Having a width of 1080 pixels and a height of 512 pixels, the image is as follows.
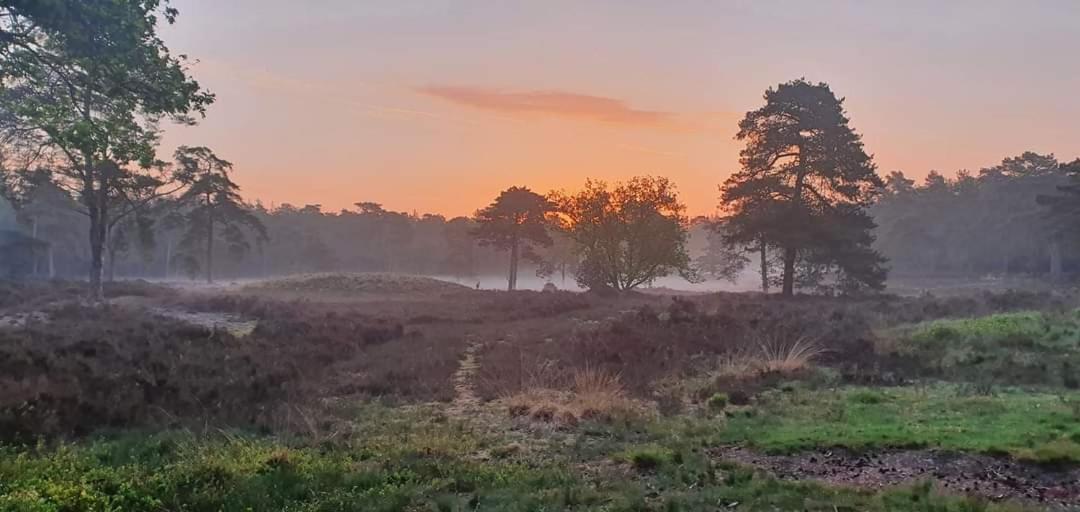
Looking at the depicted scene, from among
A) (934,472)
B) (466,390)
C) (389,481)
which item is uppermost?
(934,472)

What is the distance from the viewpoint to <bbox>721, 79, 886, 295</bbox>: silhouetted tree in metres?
34.4

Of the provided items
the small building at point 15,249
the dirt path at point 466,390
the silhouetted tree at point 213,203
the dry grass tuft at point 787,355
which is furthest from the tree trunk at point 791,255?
the small building at point 15,249

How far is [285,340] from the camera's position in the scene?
18.5m

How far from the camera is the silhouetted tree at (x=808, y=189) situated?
3438 centimetres

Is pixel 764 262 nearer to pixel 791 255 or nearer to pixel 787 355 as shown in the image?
pixel 791 255

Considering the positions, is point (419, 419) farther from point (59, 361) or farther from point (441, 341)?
point (441, 341)

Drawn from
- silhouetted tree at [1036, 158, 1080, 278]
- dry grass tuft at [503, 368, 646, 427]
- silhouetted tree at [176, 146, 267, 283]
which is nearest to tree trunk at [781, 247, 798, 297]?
silhouetted tree at [1036, 158, 1080, 278]

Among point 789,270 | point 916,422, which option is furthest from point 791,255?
point 916,422

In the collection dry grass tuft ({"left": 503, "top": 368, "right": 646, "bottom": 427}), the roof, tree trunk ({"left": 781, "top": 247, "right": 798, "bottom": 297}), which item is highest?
the roof

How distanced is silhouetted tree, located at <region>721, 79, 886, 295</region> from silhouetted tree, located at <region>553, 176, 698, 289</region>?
6.11m

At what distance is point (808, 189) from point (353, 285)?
102ft

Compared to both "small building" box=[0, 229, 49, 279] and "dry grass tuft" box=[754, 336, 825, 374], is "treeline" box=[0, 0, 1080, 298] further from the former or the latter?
"dry grass tuft" box=[754, 336, 825, 374]

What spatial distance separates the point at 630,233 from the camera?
139 ft

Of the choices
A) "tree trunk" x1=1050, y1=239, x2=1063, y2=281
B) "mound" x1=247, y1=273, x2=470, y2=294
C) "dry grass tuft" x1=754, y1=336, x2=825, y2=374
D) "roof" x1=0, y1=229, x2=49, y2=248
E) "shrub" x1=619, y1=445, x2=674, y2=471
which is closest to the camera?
"shrub" x1=619, y1=445, x2=674, y2=471
